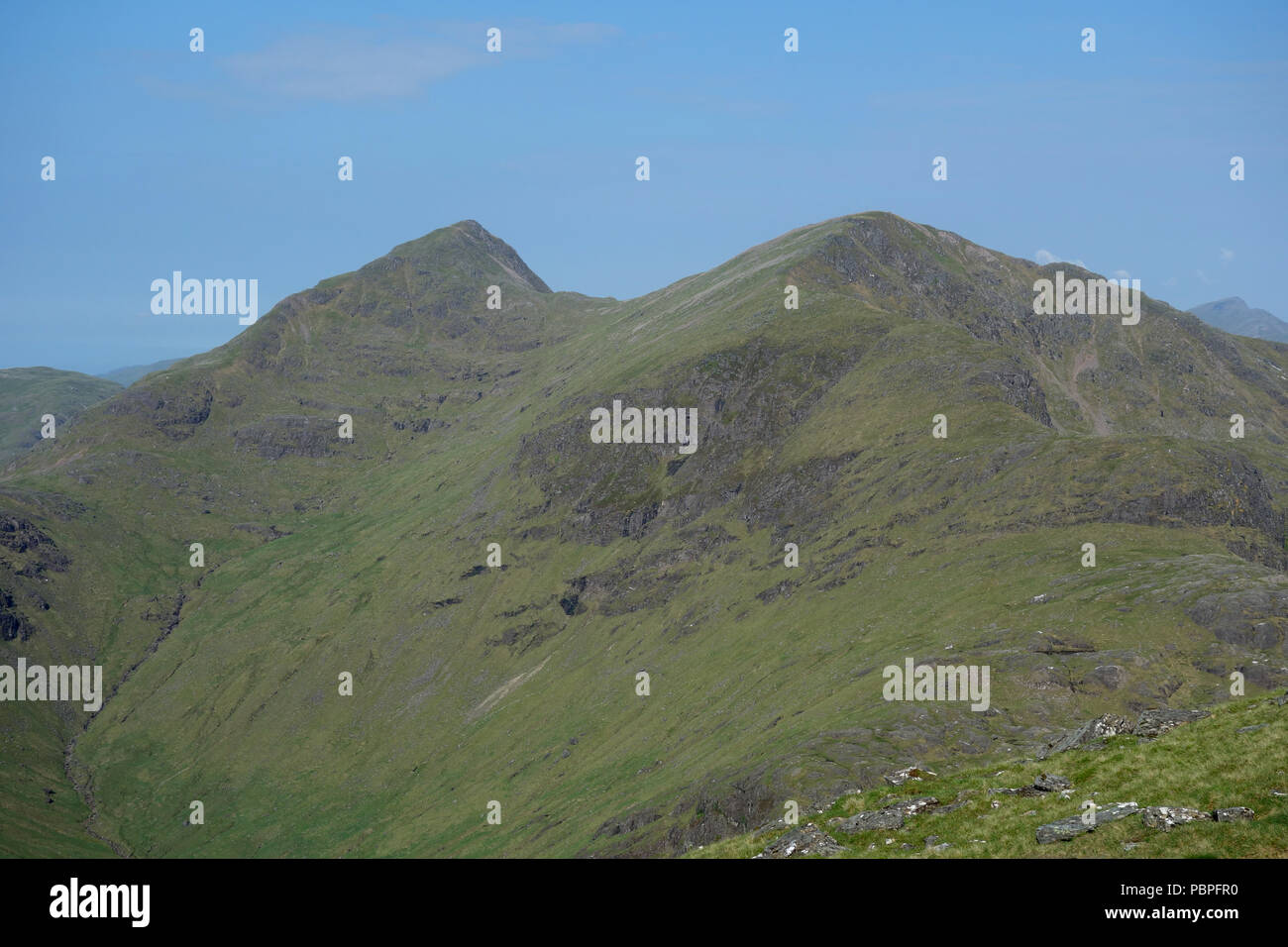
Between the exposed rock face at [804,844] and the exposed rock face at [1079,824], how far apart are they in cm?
955

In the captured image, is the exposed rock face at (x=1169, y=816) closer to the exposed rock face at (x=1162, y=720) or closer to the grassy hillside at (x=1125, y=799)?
the grassy hillside at (x=1125, y=799)

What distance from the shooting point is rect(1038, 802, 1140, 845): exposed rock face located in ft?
121

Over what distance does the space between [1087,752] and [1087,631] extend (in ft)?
355

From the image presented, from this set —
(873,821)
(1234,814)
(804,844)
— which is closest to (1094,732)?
(873,821)

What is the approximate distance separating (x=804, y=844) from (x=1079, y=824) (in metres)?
13.0

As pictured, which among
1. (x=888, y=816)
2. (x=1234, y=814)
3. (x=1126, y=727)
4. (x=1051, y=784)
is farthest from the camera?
(x=1126, y=727)

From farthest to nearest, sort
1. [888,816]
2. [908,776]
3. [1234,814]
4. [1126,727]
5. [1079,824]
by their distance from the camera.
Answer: [908,776]
[1126,727]
[888,816]
[1079,824]
[1234,814]

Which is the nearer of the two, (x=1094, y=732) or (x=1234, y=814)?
(x=1234, y=814)

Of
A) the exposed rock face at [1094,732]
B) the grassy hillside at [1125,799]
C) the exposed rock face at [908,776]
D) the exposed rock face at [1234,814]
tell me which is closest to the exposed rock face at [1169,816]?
the grassy hillside at [1125,799]

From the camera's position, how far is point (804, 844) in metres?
46.0

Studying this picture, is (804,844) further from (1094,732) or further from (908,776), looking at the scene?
(1094,732)
